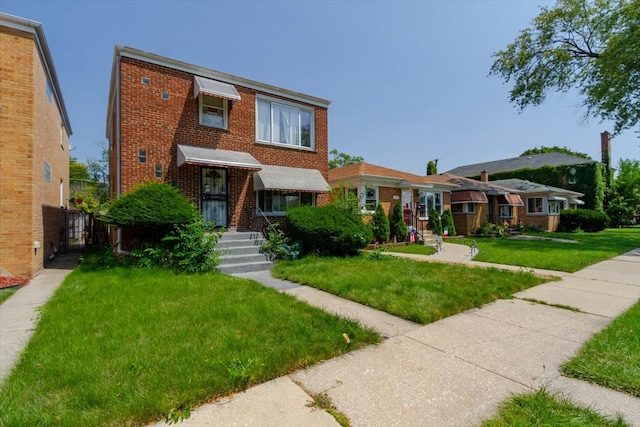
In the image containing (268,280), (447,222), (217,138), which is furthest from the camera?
(447,222)

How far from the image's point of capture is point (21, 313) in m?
5.27

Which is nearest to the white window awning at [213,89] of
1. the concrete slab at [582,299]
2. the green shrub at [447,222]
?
the concrete slab at [582,299]

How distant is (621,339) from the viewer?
3.96 metres

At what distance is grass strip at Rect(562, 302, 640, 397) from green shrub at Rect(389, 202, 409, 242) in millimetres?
12579

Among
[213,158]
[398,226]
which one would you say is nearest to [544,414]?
[213,158]

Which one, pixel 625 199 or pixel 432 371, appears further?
pixel 625 199

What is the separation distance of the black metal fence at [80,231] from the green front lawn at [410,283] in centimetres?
1104

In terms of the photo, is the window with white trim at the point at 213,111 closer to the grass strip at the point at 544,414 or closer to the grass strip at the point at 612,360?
the grass strip at the point at 544,414

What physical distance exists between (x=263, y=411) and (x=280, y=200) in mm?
11179

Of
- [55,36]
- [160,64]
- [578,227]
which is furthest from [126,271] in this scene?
[578,227]

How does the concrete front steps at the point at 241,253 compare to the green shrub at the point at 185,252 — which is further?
the concrete front steps at the point at 241,253

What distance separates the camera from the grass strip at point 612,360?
9.77 ft

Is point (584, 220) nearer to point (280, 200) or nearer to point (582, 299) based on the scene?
point (582, 299)

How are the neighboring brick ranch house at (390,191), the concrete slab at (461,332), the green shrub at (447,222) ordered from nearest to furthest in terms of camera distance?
the concrete slab at (461,332) < the neighboring brick ranch house at (390,191) < the green shrub at (447,222)
